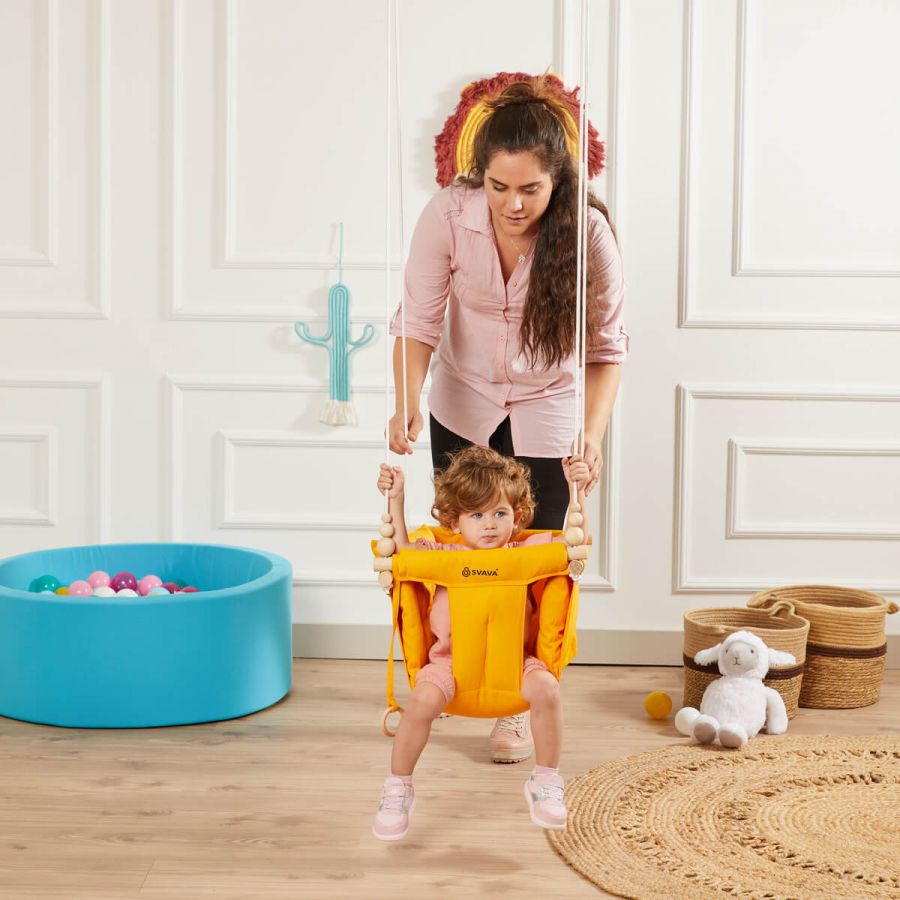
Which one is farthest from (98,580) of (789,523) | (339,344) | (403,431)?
(789,523)

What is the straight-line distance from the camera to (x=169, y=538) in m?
3.20

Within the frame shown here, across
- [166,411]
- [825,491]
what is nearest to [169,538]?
[166,411]

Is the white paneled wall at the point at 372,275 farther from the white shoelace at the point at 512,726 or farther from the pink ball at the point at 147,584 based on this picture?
the white shoelace at the point at 512,726

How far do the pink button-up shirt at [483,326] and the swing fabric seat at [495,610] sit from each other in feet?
1.57

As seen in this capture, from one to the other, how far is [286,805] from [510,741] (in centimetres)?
50

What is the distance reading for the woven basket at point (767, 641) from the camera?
105 inches

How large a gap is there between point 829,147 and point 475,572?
1.82 m

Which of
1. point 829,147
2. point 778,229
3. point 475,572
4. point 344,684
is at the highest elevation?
point 829,147

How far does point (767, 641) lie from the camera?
2705mm

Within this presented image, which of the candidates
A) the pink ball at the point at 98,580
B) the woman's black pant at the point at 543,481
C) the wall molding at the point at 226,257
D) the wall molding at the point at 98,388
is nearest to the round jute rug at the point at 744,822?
the woman's black pant at the point at 543,481

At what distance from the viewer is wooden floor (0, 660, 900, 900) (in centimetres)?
184

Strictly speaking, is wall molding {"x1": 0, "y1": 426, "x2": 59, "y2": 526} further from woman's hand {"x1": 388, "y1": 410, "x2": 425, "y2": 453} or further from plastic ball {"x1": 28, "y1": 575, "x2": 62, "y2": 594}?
woman's hand {"x1": 388, "y1": 410, "x2": 425, "y2": 453}

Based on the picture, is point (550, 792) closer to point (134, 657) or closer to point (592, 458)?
point (592, 458)

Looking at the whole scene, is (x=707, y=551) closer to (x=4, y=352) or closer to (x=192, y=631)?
(x=192, y=631)
